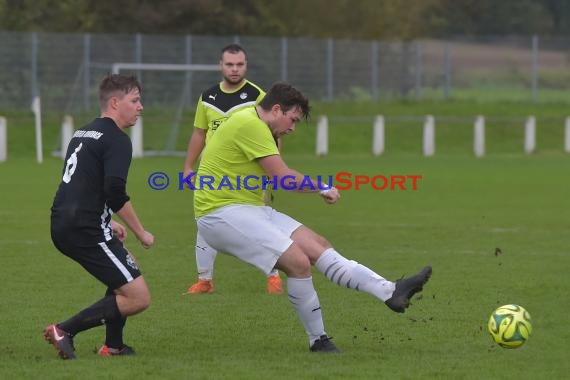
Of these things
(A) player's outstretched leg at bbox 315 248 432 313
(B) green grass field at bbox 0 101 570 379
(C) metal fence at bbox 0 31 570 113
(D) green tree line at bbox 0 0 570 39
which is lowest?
(B) green grass field at bbox 0 101 570 379

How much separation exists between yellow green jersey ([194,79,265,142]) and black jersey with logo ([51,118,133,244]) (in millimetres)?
3509

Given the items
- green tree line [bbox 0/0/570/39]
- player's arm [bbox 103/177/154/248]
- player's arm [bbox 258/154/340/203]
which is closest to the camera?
player's arm [bbox 103/177/154/248]

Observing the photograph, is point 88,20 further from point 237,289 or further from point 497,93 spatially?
point 237,289

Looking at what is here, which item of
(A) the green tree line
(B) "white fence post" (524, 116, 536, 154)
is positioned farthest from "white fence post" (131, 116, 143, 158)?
(A) the green tree line

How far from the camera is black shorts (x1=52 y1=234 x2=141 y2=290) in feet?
26.5

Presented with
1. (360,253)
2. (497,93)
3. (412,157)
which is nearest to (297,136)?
(412,157)

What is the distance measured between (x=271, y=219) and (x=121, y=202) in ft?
3.65

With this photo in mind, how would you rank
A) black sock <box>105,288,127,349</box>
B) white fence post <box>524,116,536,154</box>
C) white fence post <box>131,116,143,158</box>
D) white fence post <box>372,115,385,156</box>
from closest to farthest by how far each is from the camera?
1. black sock <box>105,288,127,349</box>
2. white fence post <box>131,116,143,158</box>
3. white fence post <box>372,115,385,156</box>
4. white fence post <box>524,116,536,154</box>

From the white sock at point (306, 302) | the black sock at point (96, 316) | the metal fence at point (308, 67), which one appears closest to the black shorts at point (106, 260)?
the black sock at point (96, 316)

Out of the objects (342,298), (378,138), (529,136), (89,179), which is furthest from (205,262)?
(529,136)

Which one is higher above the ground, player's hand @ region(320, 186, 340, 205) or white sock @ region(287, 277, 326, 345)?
player's hand @ region(320, 186, 340, 205)

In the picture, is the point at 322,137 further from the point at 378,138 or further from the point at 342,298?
the point at 342,298

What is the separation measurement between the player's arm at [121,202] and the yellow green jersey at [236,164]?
631 mm

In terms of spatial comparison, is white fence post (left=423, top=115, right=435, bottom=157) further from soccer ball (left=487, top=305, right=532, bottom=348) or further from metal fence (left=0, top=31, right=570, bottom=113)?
soccer ball (left=487, top=305, right=532, bottom=348)
